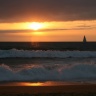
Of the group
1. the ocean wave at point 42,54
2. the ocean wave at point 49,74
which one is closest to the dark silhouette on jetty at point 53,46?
the ocean wave at point 42,54

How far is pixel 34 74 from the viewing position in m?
18.5

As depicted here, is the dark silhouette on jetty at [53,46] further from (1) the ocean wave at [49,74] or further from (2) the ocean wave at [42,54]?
(1) the ocean wave at [49,74]

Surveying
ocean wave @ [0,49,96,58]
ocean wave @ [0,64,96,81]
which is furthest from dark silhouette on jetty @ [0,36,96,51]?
ocean wave @ [0,64,96,81]

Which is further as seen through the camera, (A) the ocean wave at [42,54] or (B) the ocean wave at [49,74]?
(A) the ocean wave at [42,54]

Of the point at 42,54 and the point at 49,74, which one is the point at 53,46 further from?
the point at 49,74

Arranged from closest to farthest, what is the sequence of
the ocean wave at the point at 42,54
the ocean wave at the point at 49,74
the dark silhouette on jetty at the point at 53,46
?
the ocean wave at the point at 49,74
the ocean wave at the point at 42,54
the dark silhouette on jetty at the point at 53,46

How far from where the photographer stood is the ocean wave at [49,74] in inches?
698

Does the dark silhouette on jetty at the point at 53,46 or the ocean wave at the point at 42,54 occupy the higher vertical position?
the dark silhouette on jetty at the point at 53,46

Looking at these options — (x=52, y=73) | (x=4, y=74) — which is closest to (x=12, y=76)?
(x=4, y=74)

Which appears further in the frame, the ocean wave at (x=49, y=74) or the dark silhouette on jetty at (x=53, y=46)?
the dark silhouette on jetty at (x=53, y=46)

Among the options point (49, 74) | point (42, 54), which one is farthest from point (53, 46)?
point (49, 74)

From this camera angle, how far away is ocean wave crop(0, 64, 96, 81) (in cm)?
1773

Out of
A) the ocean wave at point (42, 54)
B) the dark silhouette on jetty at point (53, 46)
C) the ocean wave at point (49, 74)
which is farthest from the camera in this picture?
the dark silhouette on jetty at point (53, 46)

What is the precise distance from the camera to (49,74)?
61.6 ft
